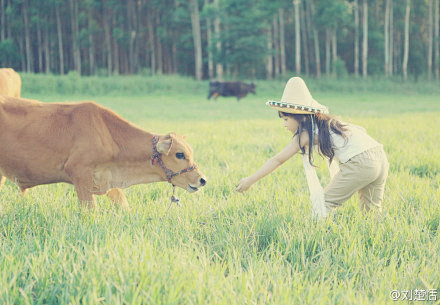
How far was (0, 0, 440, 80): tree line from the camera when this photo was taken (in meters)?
35.5

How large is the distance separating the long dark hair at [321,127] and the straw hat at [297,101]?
11cm

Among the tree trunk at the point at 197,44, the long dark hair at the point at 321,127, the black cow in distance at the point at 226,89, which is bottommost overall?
the long dark hair at the point at 321,127

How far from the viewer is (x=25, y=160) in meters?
3.67

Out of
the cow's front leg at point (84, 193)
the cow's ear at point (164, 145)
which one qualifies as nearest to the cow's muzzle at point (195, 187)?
the cow's ear at point (164, 145)

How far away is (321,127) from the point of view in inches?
136

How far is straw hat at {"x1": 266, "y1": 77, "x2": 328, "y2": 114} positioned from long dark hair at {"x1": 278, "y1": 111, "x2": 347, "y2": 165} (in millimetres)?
107

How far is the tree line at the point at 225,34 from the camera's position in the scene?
35500 millimetres

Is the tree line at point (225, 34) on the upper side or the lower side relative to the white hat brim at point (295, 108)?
upper

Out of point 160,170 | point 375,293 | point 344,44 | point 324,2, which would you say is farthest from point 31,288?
point 344,44

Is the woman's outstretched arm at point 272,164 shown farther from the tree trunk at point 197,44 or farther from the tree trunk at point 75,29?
the tree trunk at point 75,29

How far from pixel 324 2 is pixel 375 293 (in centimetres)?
3869

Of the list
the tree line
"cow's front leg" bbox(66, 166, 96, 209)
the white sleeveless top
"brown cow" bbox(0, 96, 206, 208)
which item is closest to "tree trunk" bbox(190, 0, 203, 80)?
the tree line

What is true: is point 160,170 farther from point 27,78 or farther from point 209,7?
point 209,7

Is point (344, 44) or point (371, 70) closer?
point (371, 70)
